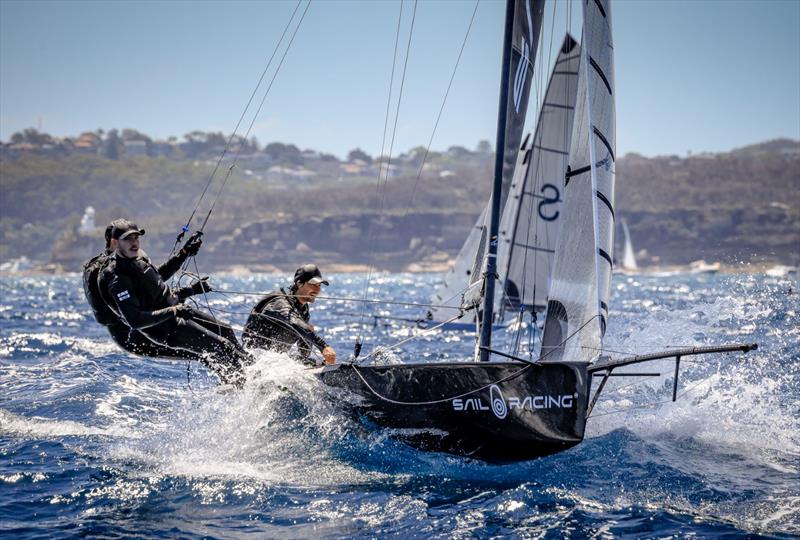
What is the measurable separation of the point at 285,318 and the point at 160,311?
3.65 ft

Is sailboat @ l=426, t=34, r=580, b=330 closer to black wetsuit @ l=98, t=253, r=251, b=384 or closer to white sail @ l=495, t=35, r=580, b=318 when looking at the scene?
white sail @ l=495, t=35, r=580, b=318

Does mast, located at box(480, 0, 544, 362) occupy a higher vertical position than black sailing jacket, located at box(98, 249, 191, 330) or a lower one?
higher

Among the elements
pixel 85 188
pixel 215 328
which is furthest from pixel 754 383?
pixel 85 188

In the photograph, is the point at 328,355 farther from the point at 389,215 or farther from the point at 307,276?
the point at 389,215

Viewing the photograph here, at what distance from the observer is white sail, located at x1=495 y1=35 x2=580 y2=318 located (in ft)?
44.2

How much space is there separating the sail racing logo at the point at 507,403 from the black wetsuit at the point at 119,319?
2718 millimetres

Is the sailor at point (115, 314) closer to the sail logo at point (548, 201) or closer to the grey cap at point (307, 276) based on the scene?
the grey cap at point (307, 276)

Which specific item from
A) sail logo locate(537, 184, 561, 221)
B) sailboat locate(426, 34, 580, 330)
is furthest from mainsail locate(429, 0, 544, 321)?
sail logo locate(537, 184, 561, 221)

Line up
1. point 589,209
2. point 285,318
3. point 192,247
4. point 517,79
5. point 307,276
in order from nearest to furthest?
point 589,209
point 285,318
point 192,247
point 307,276
point 517,79

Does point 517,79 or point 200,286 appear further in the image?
point 517,79

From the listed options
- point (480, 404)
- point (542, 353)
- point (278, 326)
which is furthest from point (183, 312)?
point (542, 353)

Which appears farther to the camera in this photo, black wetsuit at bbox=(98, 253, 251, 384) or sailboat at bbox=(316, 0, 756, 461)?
black wetsuit at bbox=(98, 253, 251, 384)

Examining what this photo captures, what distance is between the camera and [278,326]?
759 cm

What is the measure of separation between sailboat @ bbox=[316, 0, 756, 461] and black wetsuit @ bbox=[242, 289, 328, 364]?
0.64 meters
